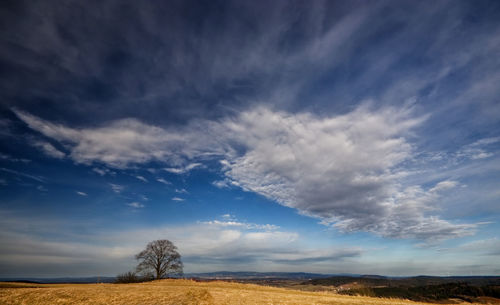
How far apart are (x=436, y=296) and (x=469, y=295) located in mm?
11650

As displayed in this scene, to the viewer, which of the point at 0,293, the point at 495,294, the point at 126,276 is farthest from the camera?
the point at 495,294

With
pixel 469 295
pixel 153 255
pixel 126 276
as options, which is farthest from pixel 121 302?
pixel 469 295

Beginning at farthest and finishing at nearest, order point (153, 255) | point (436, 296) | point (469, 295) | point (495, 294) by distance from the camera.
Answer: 1. point (436, 296)
2. point (469, 295)
3. point (495, 294)
4. point (153, 255)

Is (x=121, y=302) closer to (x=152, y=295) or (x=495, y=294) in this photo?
(x=152, y=295)

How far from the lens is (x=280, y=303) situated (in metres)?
21.1

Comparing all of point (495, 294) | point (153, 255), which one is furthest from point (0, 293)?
point (495, 294)

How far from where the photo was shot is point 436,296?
100000mm

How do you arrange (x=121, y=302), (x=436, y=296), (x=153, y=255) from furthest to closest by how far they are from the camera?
(x=436, y=296), (x=153, y=255), (x=121, y=302)

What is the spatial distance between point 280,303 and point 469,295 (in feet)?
373

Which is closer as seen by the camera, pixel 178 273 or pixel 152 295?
pixel 152 295

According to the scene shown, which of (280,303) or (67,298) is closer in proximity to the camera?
(67,298)

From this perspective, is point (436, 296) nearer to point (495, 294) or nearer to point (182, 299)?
point (495, 294)

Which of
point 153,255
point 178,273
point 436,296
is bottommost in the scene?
point 436,296

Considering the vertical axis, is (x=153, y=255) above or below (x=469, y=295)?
above
